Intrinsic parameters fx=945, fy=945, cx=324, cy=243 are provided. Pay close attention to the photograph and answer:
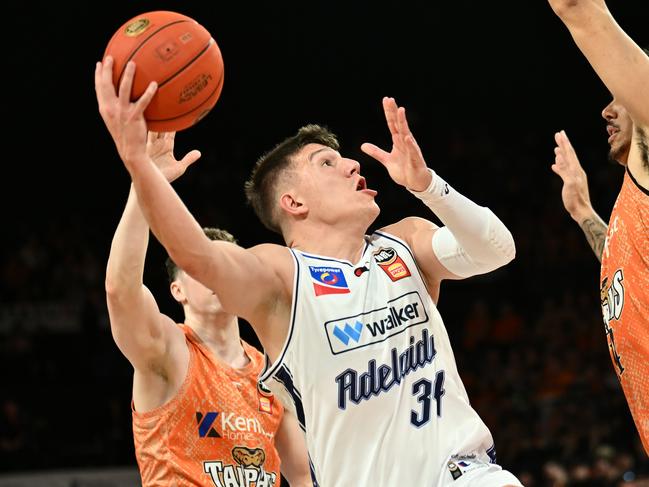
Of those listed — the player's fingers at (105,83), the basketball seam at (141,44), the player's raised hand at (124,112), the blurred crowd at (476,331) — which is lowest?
the blurred crowd at (476,331)

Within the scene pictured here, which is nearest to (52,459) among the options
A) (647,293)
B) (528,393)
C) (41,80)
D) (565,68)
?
(528,393)

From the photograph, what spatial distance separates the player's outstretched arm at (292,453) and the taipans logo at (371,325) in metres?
1.41

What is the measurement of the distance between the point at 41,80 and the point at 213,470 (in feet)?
39.4

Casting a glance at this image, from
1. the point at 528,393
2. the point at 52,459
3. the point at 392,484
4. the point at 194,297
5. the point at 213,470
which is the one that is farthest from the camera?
the point at 528,393

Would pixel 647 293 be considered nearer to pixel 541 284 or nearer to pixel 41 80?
pixel 541 284

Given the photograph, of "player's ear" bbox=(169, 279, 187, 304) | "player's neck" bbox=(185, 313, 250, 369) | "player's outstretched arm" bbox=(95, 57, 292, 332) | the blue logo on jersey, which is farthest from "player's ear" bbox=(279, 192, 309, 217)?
"player's ear" bbox=(169, 279, 187, 304)

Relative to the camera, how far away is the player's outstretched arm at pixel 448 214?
136 inches

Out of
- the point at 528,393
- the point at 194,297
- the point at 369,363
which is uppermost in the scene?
the point at 194,297

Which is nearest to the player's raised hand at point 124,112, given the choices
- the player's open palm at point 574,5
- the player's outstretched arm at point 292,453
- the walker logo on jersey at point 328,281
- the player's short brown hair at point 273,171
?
the walker logo on jersey at point 328,281

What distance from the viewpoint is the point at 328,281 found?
3562 mm

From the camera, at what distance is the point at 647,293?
3527mm

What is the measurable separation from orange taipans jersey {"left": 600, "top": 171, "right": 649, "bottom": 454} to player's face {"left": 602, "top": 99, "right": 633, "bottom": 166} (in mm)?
135

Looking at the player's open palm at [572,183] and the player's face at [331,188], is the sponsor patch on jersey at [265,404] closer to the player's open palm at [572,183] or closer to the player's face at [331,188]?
the player's face at [331,188]

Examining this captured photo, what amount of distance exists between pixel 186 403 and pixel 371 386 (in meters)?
1.32
